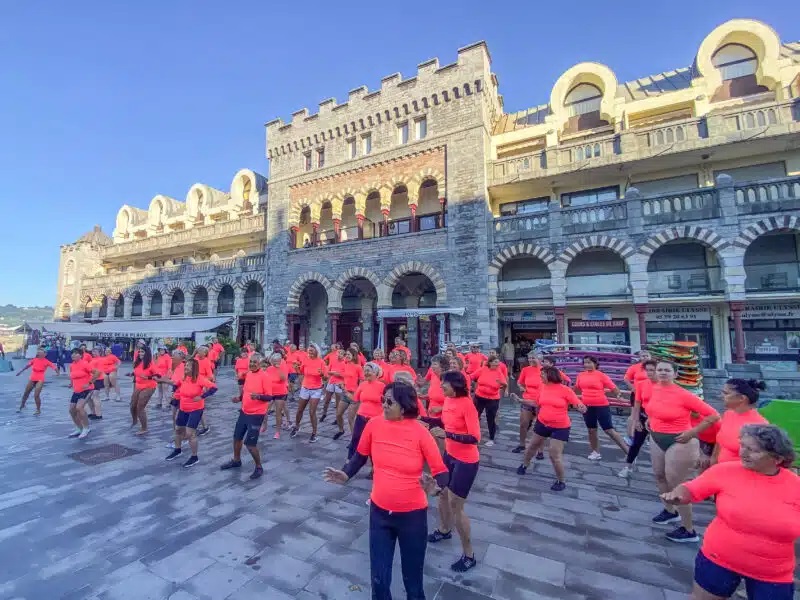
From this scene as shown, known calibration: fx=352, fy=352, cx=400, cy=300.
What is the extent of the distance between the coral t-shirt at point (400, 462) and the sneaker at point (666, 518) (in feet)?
10.7

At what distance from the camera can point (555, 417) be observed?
16.6 ft

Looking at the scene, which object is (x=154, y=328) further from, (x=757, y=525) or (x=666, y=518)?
(x=757, y=525)

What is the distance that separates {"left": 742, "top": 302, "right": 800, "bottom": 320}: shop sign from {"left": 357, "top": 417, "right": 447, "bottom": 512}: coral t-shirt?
53.9ft

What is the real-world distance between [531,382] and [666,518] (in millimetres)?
2830

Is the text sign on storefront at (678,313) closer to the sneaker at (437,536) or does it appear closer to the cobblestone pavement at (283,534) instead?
the cobblestone pavement at (283,534)

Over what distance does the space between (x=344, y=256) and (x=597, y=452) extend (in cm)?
1443

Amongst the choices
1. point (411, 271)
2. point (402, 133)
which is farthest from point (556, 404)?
point (402, 133)

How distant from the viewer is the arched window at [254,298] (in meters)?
23.4

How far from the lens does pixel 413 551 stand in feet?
8.19

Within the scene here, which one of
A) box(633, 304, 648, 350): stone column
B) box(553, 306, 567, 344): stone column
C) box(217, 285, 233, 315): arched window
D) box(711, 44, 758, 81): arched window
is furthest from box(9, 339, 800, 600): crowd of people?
box(217, 285, 233, 315): arched window

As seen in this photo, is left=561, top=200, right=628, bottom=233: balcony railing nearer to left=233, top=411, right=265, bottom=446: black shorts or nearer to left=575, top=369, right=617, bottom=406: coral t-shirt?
left=575, top=369, right=617, bottom=406: coral t-shirt

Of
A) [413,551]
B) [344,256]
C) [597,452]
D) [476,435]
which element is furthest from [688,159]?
[413,551]

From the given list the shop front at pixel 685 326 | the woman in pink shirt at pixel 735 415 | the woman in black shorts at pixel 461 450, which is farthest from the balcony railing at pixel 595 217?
the woman in black shorts at pixel 461 450

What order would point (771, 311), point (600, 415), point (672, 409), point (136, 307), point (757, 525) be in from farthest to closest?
point (136, 307)
point (771, 311)
point (600, 415)
point (672, 409)
point (757, 525)
